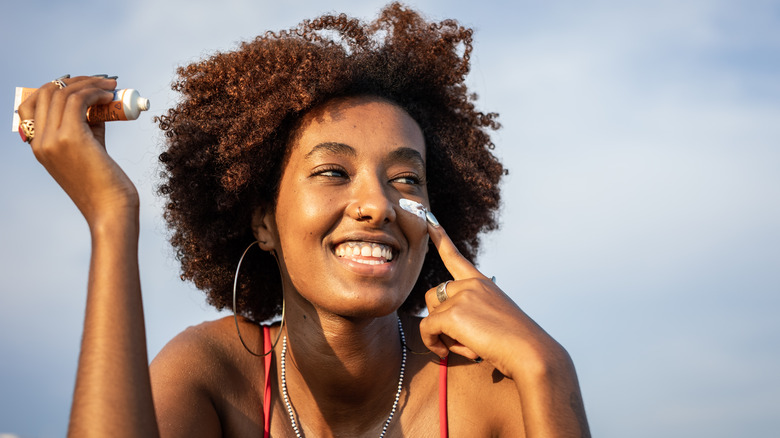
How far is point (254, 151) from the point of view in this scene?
458cm

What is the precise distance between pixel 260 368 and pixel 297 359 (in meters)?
0.23

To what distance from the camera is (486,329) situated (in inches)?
150

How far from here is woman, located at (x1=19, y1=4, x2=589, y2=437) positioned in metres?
3.64

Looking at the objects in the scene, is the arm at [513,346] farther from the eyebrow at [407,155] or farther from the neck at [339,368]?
the eyebrow at [407,155]

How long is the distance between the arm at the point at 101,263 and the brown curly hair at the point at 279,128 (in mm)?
1216

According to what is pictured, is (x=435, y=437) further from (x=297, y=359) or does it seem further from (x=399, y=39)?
(x=399, y=39)

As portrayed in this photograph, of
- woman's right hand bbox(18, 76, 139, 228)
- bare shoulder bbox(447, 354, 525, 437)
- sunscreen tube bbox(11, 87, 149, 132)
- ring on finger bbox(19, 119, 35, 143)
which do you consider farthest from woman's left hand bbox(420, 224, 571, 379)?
ring on finger bbox(19, 119, 35, 143)

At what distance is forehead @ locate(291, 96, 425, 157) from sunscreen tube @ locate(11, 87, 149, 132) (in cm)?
109

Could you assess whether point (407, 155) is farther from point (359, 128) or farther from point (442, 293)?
point (442, 293)

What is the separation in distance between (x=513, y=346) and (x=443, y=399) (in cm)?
89

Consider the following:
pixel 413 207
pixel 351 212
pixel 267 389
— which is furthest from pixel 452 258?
pixel 267 389

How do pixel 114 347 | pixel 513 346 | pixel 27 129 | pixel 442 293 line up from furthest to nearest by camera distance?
pixel 442 293 < pixel 513 346 < pixel 27 129 < pixel 114 347

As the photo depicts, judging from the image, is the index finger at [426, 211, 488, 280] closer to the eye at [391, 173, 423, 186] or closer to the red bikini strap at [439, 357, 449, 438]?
the eye at [391, 173, 423, 186]

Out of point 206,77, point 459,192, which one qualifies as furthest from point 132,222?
point 459,192
